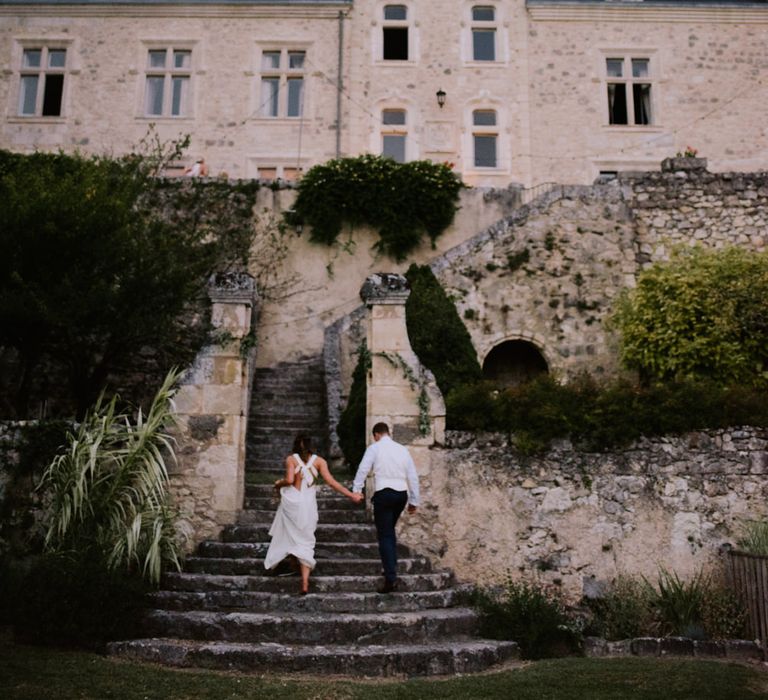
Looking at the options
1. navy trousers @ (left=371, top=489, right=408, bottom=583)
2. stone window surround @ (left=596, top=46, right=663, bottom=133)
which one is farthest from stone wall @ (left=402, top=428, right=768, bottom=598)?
stone window surround @ (left=596, top=46, right=663, bottom=133)

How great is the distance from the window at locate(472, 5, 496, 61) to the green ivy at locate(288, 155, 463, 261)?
7.04 metres

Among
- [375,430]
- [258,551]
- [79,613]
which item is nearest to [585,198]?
[375,430]

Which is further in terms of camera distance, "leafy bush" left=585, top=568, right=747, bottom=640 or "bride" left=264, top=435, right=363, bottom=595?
"leafy bush" left=585, top=568, right=747, bottom=640

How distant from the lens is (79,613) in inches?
271

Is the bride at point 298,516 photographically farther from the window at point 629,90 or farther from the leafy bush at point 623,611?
the window at point 629,90

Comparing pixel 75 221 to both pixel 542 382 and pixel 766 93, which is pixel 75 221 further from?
pixel 766 93

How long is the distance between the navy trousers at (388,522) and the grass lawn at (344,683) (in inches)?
54.6

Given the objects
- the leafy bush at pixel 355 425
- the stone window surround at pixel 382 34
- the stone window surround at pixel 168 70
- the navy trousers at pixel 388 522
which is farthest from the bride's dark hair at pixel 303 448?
the stone window surround at pixel 382 34

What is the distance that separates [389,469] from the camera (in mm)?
8008

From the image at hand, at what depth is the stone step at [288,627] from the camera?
7.01 meters

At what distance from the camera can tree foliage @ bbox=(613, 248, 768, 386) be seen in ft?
41.7

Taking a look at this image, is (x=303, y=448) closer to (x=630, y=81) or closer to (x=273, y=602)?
(x=273, y=602)

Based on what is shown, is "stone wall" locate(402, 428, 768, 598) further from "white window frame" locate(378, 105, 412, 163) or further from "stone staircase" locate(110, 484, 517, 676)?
"white window frame" locate(378, 105, 412, 163)

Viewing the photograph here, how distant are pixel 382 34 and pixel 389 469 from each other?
18.1m
